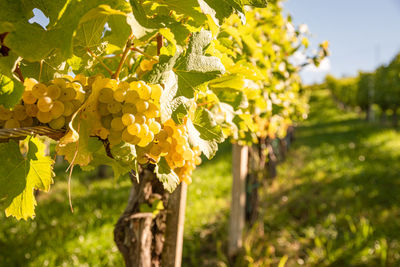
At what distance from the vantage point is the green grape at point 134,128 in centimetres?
71

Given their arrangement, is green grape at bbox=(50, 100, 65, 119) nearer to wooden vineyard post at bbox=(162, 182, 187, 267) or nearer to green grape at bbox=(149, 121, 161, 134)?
green grape at bbox=(149, 121, 161, 134)

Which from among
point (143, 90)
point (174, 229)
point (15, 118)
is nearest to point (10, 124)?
point (15, 118)

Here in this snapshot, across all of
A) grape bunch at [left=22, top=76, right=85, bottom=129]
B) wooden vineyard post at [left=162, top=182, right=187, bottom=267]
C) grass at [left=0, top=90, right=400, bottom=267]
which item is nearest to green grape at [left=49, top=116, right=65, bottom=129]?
grape bunch at [left=22, top=76, right=85, bottom=129]

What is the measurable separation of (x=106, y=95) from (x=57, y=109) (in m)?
0.12

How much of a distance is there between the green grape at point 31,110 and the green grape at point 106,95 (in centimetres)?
17

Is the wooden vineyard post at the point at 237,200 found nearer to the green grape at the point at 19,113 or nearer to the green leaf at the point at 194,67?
the green leaf at the point at 194,67

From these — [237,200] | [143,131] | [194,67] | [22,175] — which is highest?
Result: [194,67]

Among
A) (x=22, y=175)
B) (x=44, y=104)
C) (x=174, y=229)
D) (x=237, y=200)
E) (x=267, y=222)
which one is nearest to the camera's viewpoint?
(x=44, y=104)

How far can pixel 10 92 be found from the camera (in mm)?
731

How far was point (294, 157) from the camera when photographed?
990 centimetres

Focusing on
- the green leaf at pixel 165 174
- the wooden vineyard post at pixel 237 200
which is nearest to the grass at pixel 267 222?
the wooden vineyard post at pixel 237 200

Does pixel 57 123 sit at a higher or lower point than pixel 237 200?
higher

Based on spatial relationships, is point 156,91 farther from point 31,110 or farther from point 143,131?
point 31,110

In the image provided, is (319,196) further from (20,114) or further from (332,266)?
(20,114)
